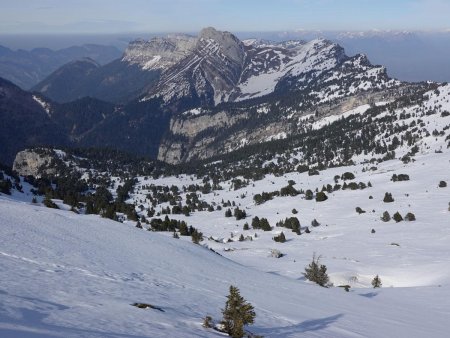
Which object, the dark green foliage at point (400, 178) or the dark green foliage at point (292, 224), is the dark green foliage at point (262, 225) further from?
the dark green foliage at point (400, 178)

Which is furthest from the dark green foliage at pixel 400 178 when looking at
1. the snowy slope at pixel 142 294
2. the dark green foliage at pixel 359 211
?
the snowy slope at pixel 142 294

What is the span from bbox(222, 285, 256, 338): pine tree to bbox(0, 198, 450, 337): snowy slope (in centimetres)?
60

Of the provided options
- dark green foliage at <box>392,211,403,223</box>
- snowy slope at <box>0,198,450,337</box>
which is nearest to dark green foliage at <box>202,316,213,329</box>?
snowy slope at <box>0,198,450,337</box>

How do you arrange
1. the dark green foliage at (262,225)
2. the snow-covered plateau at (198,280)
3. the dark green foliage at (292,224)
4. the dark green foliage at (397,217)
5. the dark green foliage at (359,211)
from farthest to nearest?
the dark green foliage at (262,225), the dark green foliage at (359,211), the dark green foliage at (292,224), the dark green foliage at (397,217), the snow-covered plateau at (198,280)

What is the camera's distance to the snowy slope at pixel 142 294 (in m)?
12.0

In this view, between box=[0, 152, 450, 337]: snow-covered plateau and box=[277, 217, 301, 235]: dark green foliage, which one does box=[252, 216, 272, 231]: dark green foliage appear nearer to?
box=[277, 217, 301, 235]: dark green foliage

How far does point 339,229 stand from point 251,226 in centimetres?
2062

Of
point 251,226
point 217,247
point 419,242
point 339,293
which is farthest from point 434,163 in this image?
point 339,293

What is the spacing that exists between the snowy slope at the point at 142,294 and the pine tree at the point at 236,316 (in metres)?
0.60

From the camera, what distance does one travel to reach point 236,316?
13.1 meters

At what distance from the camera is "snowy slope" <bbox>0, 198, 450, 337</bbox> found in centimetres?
1204

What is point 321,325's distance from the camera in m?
16.5

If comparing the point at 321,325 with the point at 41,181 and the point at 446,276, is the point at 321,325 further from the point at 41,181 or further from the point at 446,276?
the point at 41,181

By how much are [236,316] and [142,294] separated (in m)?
4.68
